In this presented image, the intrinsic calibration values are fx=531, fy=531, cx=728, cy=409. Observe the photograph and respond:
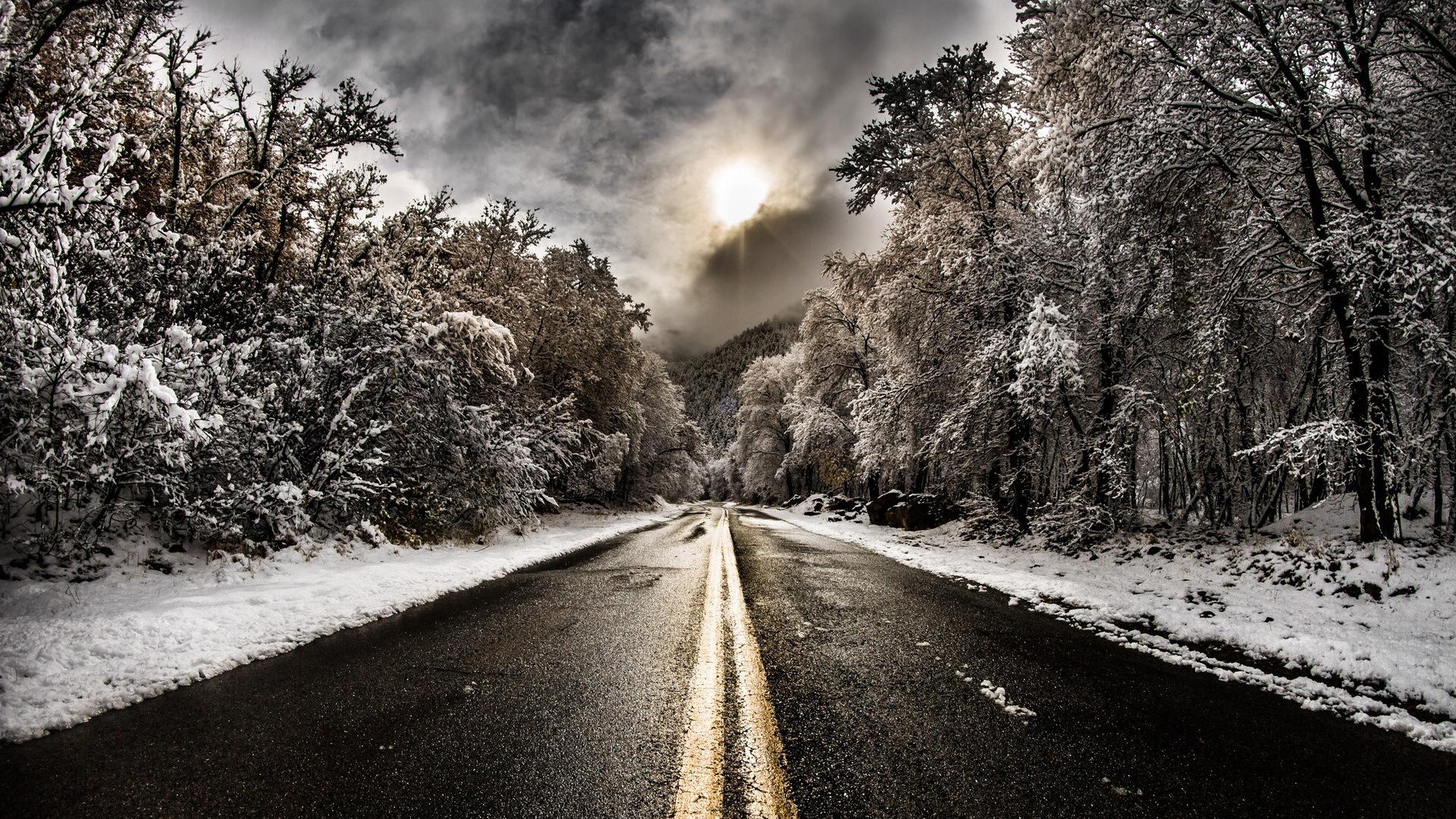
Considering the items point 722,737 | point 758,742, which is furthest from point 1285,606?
point 722,737

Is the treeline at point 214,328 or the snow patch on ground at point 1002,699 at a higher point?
the treeline at point 214,328

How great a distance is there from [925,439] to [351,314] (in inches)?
471

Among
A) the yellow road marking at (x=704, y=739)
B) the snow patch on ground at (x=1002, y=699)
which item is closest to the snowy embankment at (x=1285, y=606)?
the snow patch on ground at (x=1002, y=699)

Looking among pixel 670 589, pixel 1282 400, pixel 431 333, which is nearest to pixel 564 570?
→ pixel 670 589

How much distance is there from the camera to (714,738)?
7.84 feet

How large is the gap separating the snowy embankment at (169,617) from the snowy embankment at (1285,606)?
6.70 meters

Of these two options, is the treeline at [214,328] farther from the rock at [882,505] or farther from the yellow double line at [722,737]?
the rock at [882,505]

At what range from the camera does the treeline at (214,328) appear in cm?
409

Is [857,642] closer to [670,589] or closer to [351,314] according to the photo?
[670,589]

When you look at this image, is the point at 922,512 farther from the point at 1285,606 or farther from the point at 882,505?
the point at 1285,606

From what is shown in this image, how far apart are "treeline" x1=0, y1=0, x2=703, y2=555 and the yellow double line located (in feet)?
13.4

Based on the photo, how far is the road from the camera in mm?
1969

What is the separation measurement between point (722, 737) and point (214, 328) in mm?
8566

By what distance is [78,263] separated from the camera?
16.1 ft
